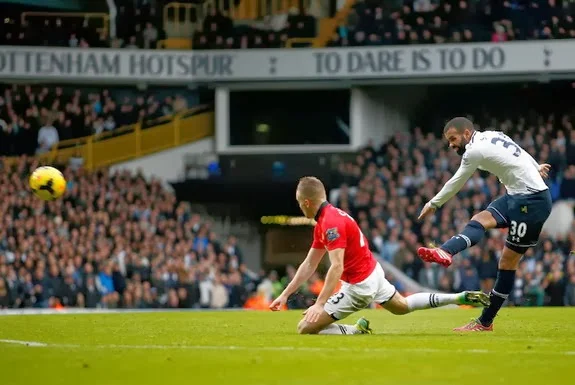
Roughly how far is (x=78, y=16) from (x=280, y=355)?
32.8 meters

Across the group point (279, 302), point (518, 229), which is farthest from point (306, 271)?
point (518, 229)

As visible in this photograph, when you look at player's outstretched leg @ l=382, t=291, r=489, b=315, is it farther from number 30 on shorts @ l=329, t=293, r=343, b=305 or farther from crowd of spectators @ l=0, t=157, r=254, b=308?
crowd of spectators @ l=0, t=157, r=254, b=308

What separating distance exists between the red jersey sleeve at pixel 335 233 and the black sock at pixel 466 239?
107 cm

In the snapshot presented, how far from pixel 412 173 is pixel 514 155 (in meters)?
21.4

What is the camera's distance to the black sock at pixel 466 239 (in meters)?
12.8

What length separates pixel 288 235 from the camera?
4009cm

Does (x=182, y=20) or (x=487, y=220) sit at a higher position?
(x=182, y=20)

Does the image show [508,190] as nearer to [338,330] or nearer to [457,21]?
[338,330]

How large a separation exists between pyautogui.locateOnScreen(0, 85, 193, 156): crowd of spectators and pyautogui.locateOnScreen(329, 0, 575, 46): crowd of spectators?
21.5 ft

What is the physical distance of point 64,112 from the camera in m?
38.8

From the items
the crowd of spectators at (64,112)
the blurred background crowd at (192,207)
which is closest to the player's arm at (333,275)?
the blurred background crowd at (192,207)

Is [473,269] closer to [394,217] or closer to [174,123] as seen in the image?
[394,217]

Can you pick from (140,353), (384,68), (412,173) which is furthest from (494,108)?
(140,353)

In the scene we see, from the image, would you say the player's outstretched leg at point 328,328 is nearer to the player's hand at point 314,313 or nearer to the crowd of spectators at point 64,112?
the player's hand at point 314,313
